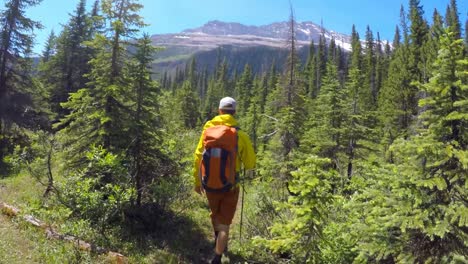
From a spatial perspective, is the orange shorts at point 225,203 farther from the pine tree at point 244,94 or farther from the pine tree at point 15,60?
the pine tree at point 244,94

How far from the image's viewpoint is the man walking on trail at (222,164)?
5.32 m

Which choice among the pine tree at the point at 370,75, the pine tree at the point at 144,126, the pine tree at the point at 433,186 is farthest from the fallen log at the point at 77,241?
the pine tree at the point at 370,75

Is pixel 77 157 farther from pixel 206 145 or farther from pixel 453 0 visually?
pixel 453 0

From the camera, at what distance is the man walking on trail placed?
5.32 m

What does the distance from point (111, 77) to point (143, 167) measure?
2.48 meters

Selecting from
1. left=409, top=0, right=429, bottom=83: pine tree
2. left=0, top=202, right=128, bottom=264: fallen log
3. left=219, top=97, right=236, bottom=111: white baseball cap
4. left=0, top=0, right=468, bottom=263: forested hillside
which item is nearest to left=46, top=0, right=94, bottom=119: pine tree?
left=0, top=0, right=468, bottom=263: forested hillside

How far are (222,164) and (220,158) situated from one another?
0.30 feet

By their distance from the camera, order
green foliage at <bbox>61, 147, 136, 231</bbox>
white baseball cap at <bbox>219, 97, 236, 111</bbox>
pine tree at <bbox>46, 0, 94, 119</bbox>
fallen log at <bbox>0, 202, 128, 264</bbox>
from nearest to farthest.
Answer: white baseball cap at <bbox>219, 97, 236, 111</bbox>
fallen log at <bbox>0, 202, 128, 264</bbox>
green foliage at <bbox>61, 147, 136, 231</bbox>
pine tree at <bbox>46, 0, 94, 119</bbox>

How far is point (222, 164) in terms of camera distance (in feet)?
17.5

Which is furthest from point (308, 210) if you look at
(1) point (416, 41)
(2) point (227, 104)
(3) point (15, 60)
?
(1) point (416, 41)

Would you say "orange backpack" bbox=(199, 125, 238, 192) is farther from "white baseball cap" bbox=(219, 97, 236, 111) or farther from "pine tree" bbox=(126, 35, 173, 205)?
"pine tree" bbox=(126, 35, 173, 205)

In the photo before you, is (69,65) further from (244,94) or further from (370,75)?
(370,75)

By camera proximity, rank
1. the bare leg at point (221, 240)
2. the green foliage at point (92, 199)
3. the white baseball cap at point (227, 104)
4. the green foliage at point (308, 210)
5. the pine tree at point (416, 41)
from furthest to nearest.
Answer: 1. the pine tree at point (416, 41)
2. the green foliage at point (92, 199)
3. the white baseball cap at point (227, 104)
4. the bare leg at point (221, 240)
5. the green foliage at point (308, 210)

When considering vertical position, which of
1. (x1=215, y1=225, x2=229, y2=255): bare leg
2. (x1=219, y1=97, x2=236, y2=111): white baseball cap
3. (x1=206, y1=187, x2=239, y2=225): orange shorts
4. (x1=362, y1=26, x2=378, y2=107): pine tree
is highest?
(x1=362, y1=26, x2=378, y2=107): pine tree
